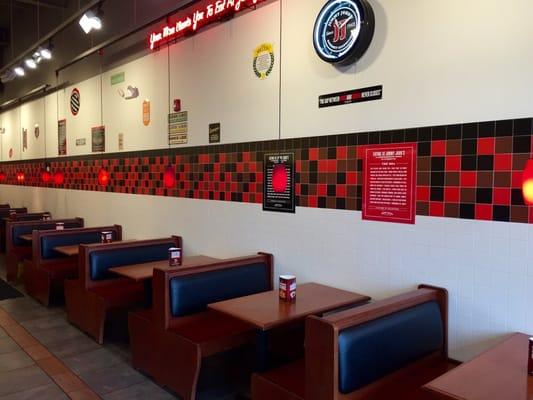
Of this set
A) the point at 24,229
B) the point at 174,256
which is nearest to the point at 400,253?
the point at 174,256

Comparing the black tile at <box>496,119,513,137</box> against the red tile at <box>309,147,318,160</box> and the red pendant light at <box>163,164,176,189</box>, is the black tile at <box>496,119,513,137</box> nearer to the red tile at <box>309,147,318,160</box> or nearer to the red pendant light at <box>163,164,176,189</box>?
the red tile at <box>309,147,318,160</box>

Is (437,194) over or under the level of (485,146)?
under

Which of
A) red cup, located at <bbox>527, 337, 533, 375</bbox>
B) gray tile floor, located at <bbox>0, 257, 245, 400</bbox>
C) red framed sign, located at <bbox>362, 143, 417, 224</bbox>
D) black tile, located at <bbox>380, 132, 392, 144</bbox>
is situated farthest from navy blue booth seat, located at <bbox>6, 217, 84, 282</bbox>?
red cup, located at <bbox>527, 337, 533, 375</bbox>

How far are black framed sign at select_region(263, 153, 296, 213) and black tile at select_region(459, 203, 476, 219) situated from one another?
4.18 ft

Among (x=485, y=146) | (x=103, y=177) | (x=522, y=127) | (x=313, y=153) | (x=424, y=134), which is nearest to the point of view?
(x=522, y=127)

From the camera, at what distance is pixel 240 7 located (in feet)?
11.7

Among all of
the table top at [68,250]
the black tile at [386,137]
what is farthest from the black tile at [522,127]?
the table top at [68,250]

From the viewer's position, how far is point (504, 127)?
2.19m

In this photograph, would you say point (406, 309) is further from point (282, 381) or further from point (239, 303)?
point (239, 303)

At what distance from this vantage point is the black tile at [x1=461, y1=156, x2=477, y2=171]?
7.55 ft

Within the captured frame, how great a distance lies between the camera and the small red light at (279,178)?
3371 millimetres

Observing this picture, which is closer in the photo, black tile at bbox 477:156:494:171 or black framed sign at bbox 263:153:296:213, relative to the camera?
black tile at bbox 477:156:494:171

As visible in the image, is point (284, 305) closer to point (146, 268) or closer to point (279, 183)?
point (279, 183)

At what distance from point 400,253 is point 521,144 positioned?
913mm
